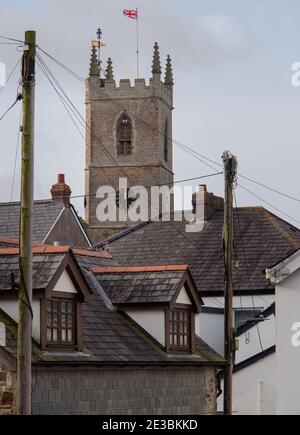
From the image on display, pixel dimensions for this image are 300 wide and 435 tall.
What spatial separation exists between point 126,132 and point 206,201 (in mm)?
65549

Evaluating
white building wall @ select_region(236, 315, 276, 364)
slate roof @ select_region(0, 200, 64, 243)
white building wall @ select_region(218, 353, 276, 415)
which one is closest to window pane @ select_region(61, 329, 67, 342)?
white building wall @ select_region(218, 353, 276, 415)

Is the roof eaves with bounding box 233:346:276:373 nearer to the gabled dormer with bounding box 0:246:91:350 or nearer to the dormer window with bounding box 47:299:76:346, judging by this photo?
the gabled dormer with bounding box 0:246:91:350

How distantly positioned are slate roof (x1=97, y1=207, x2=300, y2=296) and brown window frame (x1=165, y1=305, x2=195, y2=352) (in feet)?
49.4

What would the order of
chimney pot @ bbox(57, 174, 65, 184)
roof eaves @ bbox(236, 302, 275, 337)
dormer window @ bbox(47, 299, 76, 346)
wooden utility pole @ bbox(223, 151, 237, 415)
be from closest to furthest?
dormer window @ bbox(47, 299, 76, 346)
wooden utility pole @ bbox(223, 151, 237, 415)
roof eaves @ bbox(236, 302, 275, 337)
chimney pot @ bbox(57, 174, 65, 184)

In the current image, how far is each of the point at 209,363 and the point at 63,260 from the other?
559 cm

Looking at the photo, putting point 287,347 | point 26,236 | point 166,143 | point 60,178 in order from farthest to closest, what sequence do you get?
1. point 166,143
2. point 60,178
3. point 287,347
4. point 26,236

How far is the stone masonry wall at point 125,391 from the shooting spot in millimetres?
25875

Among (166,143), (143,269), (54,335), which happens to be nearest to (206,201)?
(143,269)

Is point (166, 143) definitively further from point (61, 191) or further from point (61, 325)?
point (61, 325)

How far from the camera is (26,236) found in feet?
72.4

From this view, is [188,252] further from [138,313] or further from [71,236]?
[138,313]

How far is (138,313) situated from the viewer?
30.3m

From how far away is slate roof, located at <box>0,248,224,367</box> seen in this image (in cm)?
2614
